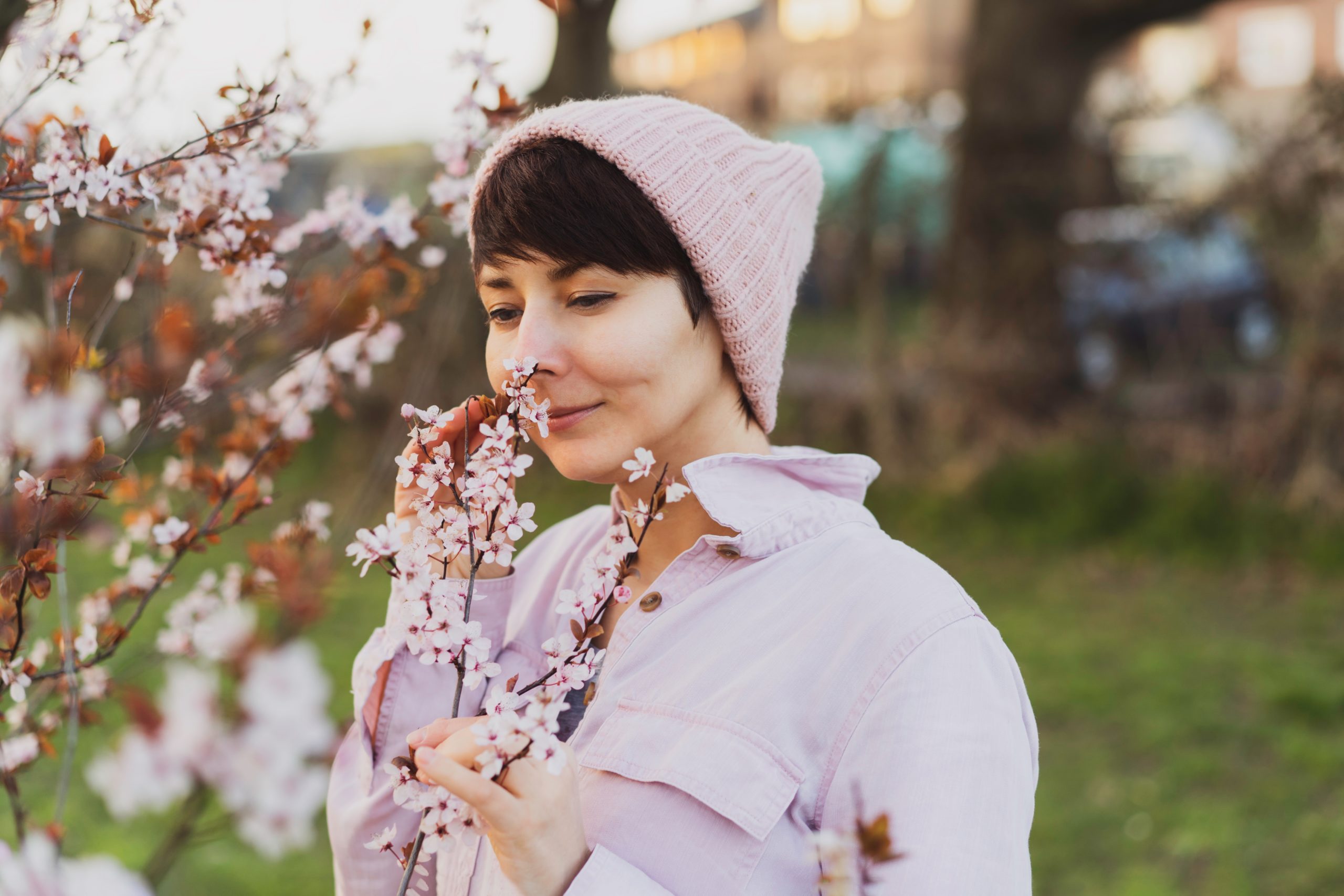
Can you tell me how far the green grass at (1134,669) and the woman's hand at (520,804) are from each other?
273 mm

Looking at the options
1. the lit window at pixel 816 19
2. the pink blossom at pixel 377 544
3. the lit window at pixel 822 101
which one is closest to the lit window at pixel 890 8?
the lit window at pixel 816 19

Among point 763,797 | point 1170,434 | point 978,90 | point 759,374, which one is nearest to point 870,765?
point 763,797

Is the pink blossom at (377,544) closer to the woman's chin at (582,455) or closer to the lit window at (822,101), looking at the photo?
the woman's chin at (582,455)

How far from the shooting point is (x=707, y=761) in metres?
1.43

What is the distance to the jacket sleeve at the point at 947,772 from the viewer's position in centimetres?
131

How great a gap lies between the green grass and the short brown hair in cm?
51

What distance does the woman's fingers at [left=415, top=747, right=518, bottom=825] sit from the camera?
1.18 meters

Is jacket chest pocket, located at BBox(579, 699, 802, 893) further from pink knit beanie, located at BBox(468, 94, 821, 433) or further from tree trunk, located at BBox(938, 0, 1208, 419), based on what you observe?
tree trunk, located at BBox(938, 0, 1208, 419)

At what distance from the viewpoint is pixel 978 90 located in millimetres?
7965

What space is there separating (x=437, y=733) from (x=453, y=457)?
0.41m

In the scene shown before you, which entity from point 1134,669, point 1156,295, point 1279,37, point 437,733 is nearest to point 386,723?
point 437,733

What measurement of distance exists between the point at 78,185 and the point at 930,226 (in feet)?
25.1

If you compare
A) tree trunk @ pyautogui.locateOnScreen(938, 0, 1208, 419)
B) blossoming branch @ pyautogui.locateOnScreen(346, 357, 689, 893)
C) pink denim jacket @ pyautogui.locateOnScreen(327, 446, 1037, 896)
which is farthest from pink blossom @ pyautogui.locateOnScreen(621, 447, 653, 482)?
tree trunk @ pyautogui.locateOnScreen(938, 0, 1208, 419)

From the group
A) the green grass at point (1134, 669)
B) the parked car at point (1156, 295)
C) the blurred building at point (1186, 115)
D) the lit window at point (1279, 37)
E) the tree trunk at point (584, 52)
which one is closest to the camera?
the green grass at point (1134, 669)
